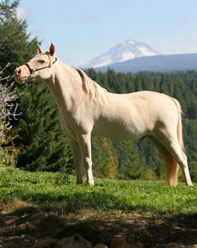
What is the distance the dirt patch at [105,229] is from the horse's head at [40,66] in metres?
3.33

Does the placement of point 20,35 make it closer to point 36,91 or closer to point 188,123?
point 36,91

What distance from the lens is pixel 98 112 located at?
8391 millimetres

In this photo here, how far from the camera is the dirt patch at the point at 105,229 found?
4.17m

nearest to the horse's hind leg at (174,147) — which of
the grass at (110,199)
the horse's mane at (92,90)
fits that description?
the grass at (110,199)

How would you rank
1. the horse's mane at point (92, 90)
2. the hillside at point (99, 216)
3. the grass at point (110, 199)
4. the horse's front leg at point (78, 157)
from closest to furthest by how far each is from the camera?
1. the hillside at point (99, 216)
2. the grass at point (110, 199)
3. the horse's mane at point (92, 90)
4. the horse's front leg at point (78, 157)

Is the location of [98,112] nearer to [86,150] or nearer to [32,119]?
[86,150]

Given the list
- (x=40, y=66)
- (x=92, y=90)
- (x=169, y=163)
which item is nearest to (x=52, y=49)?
(x=40, y=66)

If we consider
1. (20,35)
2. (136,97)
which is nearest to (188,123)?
(20,35)

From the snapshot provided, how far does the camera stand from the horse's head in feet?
26.5

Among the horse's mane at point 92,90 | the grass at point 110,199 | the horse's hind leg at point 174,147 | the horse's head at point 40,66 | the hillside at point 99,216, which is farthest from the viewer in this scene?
the horse's hind leg at point 174,147

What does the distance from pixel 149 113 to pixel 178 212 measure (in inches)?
138

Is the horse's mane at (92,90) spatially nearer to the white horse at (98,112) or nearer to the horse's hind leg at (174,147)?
the white horse at (98,112)

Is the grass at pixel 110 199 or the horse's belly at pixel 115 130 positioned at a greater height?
the horse's belly at pixel 115 130

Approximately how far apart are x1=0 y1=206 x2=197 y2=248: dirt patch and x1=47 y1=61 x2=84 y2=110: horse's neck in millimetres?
3085
